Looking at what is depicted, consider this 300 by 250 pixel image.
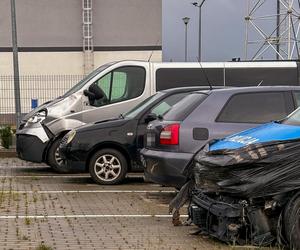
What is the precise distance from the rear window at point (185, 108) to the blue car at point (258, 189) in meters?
2.03

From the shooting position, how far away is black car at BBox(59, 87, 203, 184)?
10.3 metres

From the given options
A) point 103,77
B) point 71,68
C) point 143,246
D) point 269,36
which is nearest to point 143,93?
point 103,77

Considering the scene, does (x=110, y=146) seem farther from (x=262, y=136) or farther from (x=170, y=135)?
(x=262, y=136)

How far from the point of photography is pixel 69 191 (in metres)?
9.92

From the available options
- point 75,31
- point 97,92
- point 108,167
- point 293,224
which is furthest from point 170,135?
point 75,31

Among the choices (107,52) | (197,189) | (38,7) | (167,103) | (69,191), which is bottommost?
(69,191)

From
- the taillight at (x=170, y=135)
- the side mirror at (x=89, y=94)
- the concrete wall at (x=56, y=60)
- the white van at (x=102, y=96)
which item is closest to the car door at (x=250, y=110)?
the taillight at (x=170, y=135)

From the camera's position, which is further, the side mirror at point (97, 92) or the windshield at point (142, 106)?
the side mirror at point (97, 92)

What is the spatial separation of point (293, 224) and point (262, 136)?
3.11ft

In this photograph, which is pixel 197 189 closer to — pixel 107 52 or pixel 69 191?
pixel 69 191

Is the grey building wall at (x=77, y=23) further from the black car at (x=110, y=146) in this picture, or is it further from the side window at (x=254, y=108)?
the side window at (x=254, y=108)

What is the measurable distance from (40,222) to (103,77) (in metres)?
5.67

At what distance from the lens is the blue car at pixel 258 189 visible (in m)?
5.66

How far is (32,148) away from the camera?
12047 millimetres
